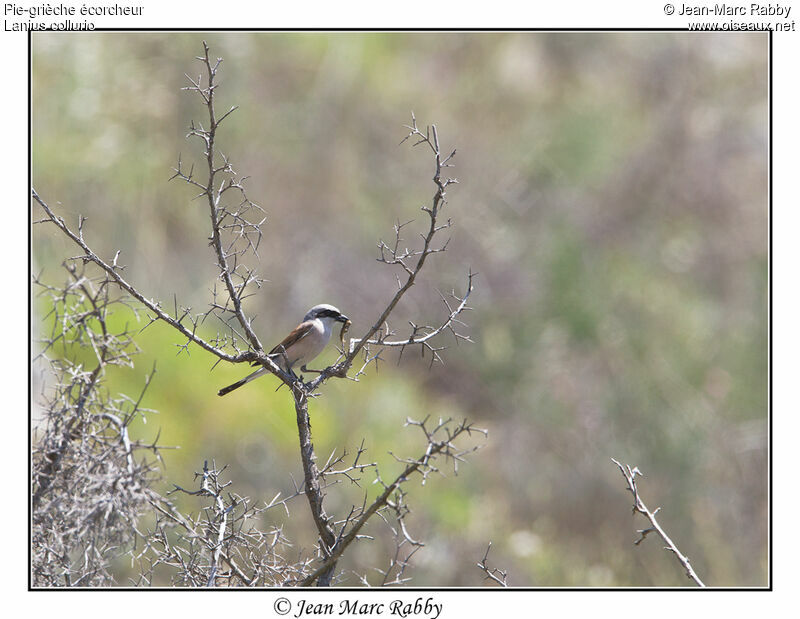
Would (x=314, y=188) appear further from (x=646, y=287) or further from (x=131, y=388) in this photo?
(x=131, y=388)

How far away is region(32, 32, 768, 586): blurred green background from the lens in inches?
419

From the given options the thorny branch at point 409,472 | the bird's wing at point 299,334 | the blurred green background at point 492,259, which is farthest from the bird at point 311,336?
the blurred green background at point 492,259

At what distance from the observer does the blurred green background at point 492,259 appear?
10648 mm

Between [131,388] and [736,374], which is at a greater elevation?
[736,374]

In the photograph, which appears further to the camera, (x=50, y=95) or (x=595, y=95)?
(x=595, y=95)

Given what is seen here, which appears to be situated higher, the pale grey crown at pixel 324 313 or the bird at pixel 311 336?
the pale grey crown at pixel 324 313

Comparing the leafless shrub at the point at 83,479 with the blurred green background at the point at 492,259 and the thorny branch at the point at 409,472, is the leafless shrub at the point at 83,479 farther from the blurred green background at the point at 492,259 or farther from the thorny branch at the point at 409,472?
the blurred green background at the point at 492,259

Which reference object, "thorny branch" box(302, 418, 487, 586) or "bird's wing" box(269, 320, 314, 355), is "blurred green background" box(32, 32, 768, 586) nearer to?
"bird's wing" box(269, 320, 314, 355)

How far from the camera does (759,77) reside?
17.3 metres

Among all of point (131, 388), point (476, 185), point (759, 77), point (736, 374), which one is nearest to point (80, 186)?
point (131, 388)

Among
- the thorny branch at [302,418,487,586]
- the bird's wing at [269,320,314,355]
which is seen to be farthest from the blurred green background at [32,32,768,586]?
the thorny branch at [302,418,487,586]

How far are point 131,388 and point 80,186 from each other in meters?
4.91

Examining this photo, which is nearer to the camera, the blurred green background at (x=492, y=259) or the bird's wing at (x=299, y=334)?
the bird's wing at (x=299, y=334)

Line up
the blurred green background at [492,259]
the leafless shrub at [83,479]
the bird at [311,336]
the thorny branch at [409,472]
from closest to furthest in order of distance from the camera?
1. the thorny branch at [409,472]
2. the leafless shrub at [83,479]
3. the bird at [311,336]
4. the blurred green background at [492,259]
